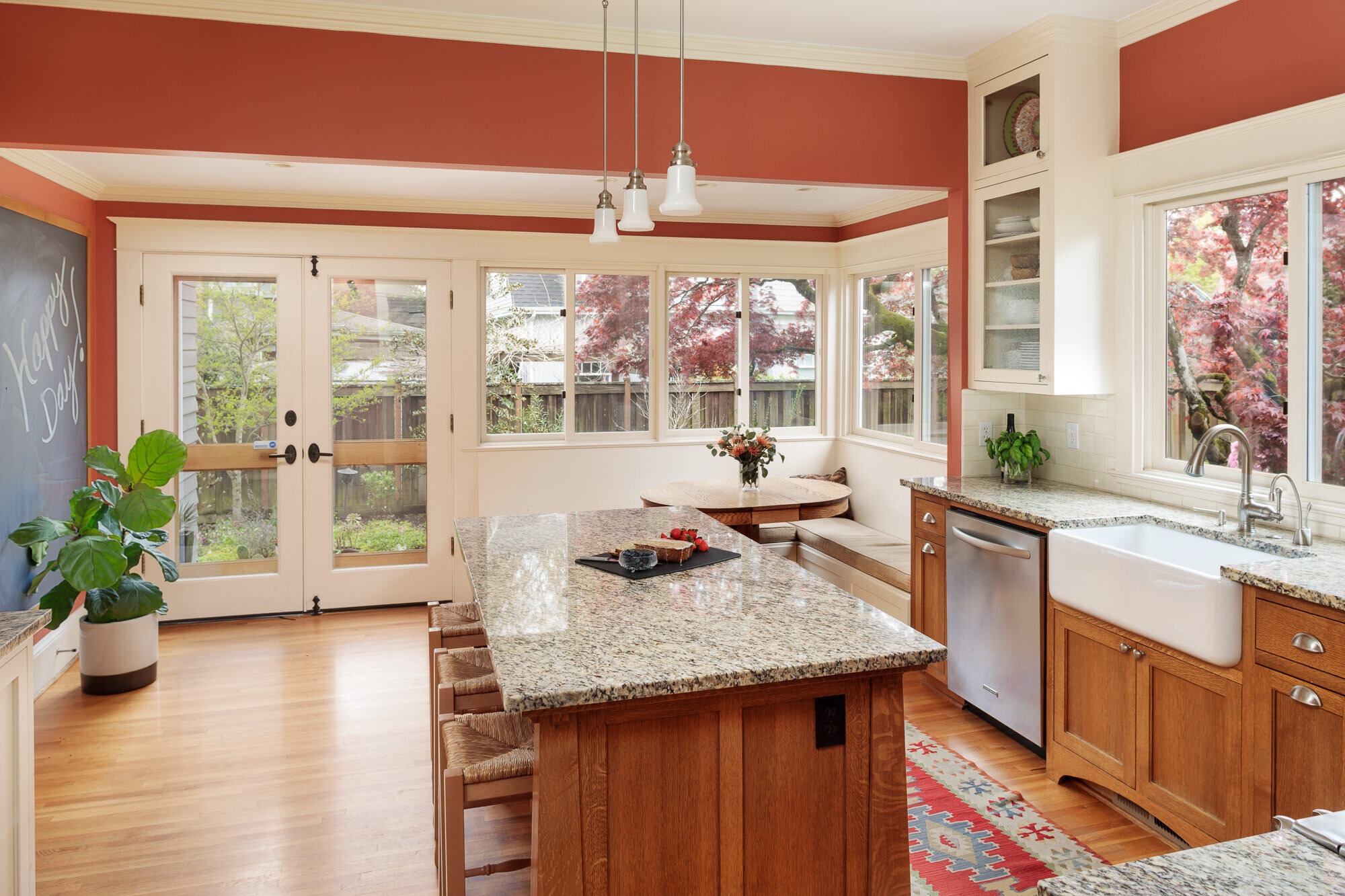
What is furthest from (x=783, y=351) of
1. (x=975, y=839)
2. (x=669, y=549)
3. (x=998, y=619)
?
(x=975, y=839)

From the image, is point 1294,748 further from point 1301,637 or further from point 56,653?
point 56,653

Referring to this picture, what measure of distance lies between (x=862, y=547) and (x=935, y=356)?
1259 millimetres

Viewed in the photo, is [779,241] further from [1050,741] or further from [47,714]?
[47,714]

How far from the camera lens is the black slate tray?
243cm

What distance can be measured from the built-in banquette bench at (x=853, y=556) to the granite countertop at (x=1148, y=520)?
745 mm

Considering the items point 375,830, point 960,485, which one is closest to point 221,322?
point 375,830

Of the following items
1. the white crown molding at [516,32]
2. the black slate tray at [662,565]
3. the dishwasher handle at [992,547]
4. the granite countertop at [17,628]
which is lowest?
the granite countertop at [17,628]

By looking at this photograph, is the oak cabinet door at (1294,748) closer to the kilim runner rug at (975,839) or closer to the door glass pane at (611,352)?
the kilim runner rug at (975,839)

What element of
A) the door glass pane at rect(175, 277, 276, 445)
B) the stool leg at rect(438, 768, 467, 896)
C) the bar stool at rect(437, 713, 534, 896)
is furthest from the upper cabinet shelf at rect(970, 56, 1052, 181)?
the door glass pane at rect(175, 277, 276, 445)

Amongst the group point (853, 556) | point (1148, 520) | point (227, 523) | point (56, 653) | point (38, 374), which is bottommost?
point (56, 653)

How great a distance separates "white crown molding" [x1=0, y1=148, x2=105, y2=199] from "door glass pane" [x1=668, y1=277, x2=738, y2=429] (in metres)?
3.38

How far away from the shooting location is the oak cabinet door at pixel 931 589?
3.65 m

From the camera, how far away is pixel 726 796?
176 cm

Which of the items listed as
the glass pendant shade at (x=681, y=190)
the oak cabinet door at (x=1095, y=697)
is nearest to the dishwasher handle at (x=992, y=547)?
the oak cabinet door at (x=1095, y=697)
